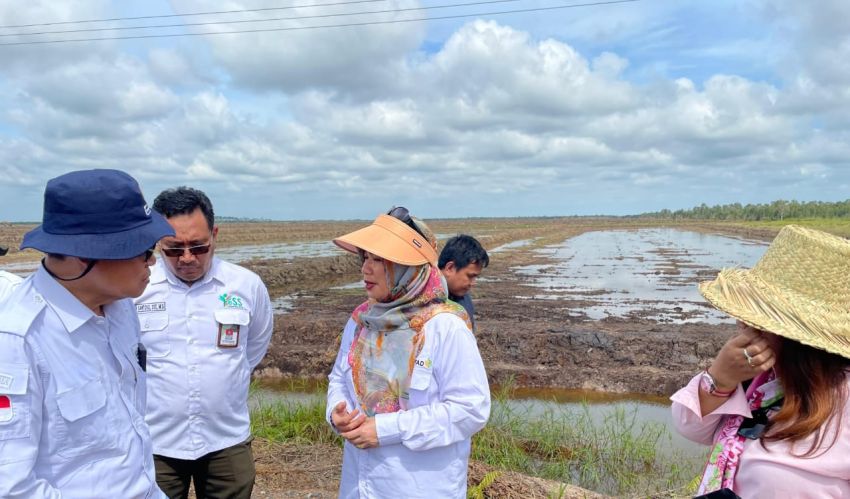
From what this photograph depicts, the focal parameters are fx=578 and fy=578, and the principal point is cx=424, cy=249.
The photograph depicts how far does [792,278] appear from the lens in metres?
1.57

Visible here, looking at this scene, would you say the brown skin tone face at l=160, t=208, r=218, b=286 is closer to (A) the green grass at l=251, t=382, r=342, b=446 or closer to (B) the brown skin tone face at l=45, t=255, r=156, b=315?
(B) the brown skin tone face at l=45, t=255, r=156, b=315

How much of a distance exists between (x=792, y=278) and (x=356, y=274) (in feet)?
71.9

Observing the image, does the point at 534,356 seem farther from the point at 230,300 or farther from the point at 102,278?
the point at 102,278

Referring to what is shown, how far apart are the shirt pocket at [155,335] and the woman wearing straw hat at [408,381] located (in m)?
0.79

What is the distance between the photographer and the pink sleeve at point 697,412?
1.63 meters

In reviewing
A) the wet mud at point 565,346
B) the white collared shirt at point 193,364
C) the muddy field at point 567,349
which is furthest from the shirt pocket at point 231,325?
the muddy field at point 567,349

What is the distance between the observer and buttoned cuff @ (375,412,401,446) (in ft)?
6.36

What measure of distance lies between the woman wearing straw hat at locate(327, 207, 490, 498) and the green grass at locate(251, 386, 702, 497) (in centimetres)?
281

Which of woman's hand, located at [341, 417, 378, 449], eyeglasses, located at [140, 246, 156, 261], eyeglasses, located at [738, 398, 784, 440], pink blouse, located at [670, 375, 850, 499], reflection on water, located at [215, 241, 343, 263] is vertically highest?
eyeglasses, located at [140, 246, 156, 261]

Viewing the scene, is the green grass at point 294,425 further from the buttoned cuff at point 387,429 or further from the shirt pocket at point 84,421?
the shirt pocket at point 84,421

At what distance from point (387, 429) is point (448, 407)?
0.22m

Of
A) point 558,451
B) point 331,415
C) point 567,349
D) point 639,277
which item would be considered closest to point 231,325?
point 331,415

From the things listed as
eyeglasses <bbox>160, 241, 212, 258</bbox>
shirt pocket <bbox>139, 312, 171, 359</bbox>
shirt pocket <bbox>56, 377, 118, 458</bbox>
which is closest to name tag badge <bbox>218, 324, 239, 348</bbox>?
shirt pocket <bbox>139, 312, 171, 359</bbox>

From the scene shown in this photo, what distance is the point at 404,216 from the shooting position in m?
2.20
